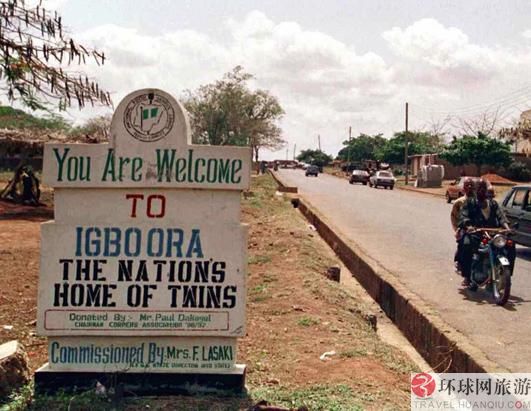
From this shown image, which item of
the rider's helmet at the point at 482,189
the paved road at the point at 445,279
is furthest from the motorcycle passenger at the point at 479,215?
the paved road at the point at 445,279

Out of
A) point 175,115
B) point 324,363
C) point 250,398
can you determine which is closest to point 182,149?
point 175,115

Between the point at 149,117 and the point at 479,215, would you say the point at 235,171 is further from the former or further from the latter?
the point at 479,215

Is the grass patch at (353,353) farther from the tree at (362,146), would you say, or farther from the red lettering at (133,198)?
the tree at (362,146)

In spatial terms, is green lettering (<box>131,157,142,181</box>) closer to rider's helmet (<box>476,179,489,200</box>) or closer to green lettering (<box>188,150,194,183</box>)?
green lettering (<box>188,150,194,183</box>)

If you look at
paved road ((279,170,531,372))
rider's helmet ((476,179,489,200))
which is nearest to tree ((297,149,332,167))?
paved road ((279,170,531,372))

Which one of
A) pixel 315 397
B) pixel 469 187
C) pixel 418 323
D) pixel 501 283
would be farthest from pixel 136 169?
pixel 469 187

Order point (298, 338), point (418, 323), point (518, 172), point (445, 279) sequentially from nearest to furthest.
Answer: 1. point (298, 338)
2. point (418, 323)
3. point (445, 279)
4. point (518, 172)

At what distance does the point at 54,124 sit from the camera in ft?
140

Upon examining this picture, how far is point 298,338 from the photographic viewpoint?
6137mm

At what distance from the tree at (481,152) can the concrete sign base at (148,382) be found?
163 feet

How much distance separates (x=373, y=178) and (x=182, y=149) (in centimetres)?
4815

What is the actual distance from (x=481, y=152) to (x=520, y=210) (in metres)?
40.2

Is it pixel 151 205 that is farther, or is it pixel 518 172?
pixel 518 172

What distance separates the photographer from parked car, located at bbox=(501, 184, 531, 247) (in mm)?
12500
